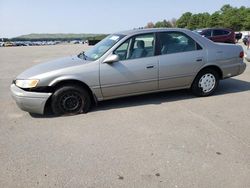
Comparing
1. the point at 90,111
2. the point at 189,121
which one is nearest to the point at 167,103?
the point at 189,121

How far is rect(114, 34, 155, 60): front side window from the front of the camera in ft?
18.6

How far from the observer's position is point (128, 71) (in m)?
5.61

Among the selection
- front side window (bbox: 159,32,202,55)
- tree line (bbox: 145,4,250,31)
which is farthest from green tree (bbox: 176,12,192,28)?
front side window (bbox: 159,32,202,55)

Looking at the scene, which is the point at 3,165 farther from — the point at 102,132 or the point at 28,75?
the point at 28,75

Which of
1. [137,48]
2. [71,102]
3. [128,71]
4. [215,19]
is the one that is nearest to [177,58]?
[137,48]

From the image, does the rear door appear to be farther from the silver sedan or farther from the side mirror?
the side mirror

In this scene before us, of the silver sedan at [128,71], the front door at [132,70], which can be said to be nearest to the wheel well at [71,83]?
the silver sedan at [128,71]

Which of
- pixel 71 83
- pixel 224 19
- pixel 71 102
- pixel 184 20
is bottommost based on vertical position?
pixel 71 102

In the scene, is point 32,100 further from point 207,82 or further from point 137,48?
point 207,82

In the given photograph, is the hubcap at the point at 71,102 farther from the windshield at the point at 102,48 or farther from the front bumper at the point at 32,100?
the windshield at the point at 102,48

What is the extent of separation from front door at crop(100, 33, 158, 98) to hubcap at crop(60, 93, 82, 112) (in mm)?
521

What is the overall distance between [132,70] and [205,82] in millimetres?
1831

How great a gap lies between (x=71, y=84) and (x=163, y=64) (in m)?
1.90

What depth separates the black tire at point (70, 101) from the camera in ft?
17.3
